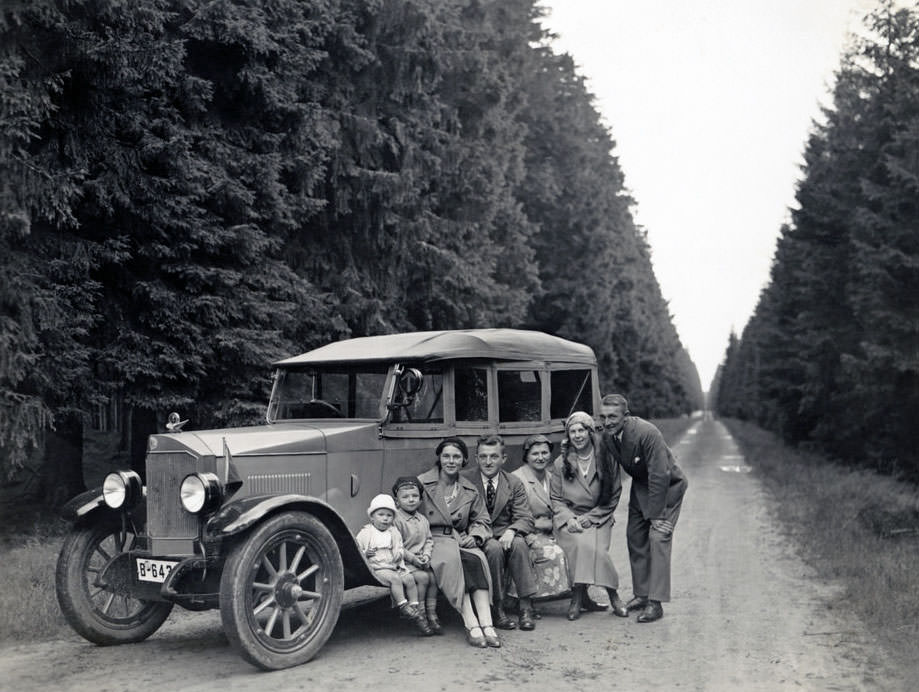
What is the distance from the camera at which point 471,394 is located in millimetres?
7789

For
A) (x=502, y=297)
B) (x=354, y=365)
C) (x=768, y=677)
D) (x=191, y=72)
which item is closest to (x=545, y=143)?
(x=502, y=297)

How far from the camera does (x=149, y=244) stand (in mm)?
10844

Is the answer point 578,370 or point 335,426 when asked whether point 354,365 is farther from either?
point 578,370

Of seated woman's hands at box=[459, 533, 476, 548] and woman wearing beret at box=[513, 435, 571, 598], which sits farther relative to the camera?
woman wearing beret at box=[513, 435, 571, 598]

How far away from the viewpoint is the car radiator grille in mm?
6148

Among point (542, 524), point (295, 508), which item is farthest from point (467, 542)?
point (295, 508)

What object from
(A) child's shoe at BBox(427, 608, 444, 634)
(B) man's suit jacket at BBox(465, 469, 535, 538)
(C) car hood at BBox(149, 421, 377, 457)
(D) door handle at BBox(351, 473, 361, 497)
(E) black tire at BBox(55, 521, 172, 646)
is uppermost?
(C) car hood at BBox(149, 421, 377, 457)

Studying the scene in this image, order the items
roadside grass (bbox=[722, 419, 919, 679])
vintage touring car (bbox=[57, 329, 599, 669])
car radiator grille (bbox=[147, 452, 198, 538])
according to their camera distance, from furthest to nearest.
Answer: roadside grass (bbox=[722, 419, 919, 679]), car radiator grille (bbox=[147, 452, 198, 538]), vintage touring car (bbox=[57, 329, 599, 669])

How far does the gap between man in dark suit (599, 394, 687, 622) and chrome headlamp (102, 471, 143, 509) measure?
12.3ft

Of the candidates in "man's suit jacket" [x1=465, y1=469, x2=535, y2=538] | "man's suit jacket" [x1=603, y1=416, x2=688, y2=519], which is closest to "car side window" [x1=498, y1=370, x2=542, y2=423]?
"man's suit jacket" [x1=465, y1=469, x2=535, y2=538]

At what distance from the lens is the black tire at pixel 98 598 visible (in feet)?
20.5

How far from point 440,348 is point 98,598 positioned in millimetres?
3228

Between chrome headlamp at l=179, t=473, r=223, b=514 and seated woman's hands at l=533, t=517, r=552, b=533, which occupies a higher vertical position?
chrome headlamp at l=179, t=473, r=223, b=514

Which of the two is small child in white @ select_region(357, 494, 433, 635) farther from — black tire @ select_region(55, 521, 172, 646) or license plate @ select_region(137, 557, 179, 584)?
black tire @ select_region(55, 521, 172, 646)
